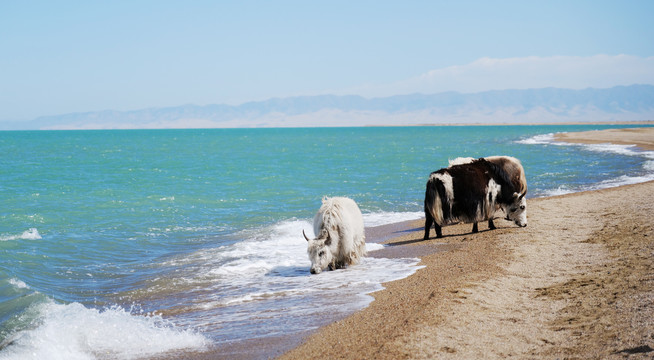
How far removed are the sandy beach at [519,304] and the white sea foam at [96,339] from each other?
1.67 meters

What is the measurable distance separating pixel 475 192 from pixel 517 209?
1193 millimetres

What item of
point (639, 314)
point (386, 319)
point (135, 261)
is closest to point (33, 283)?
point (135, 261)

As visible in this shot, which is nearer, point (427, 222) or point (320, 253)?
point (320, 253)

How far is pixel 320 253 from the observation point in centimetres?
1016

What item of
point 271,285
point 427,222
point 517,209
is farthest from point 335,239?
point 517,209

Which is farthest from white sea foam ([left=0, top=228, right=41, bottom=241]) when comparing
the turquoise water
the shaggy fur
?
the shaggy fur

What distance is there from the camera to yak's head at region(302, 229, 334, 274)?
1014 cm

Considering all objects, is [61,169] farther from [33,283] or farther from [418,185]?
[33,283]

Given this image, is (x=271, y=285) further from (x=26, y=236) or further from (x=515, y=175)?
(x=26, y=236)

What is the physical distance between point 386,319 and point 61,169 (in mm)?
41476

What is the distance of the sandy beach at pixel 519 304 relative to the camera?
207 inches

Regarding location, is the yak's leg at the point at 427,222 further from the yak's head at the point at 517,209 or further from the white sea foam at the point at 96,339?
the white sea foam at the point at 96,339

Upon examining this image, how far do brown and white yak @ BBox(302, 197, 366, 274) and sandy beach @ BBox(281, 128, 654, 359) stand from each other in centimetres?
137

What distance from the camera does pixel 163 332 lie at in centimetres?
690
